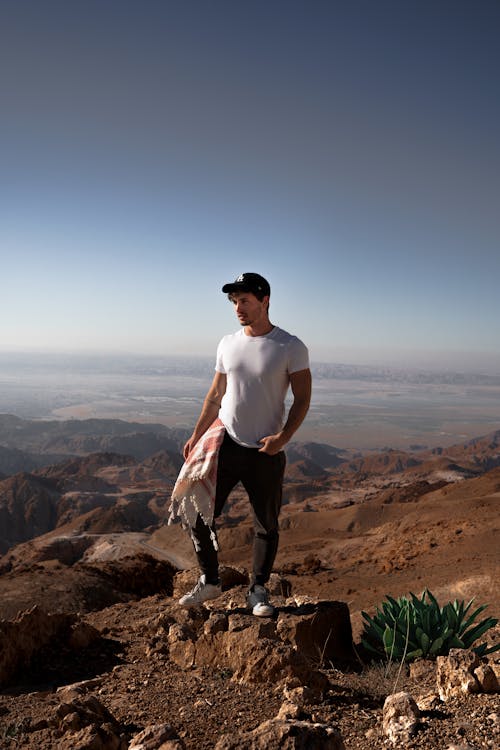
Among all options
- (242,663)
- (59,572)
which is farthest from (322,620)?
(59,572)

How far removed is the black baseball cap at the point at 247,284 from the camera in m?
3.90

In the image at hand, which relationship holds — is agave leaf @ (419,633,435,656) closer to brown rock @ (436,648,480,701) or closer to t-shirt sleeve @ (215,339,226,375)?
brown rock @ (436,648,480,701)

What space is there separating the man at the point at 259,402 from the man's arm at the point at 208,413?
0.17 meters

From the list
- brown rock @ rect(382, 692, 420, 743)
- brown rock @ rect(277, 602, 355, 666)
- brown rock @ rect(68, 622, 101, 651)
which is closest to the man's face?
brown rock @ rect(277, 602, 355, 666)

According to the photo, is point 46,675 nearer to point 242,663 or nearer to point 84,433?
point 242,663

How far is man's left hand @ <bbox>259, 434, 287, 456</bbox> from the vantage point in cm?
381

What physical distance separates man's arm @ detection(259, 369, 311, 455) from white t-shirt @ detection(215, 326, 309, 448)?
6 centimetres

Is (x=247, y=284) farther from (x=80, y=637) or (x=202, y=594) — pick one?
(x=80, y=637)

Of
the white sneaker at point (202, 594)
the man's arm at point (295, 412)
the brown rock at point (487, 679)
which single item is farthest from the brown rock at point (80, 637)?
the brown rock at point (487, 679)

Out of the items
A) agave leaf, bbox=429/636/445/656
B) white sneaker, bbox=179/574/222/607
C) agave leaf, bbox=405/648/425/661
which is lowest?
agave leaf, bbox=405/648/425/661

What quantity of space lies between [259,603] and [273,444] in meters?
1.37

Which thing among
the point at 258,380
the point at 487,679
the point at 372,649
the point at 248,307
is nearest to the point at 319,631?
the point at 372,649

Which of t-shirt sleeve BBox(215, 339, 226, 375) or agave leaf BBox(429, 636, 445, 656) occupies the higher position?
t-shirt sleeve BBox(215, 339, 226, 375)

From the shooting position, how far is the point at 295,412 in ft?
12.7
